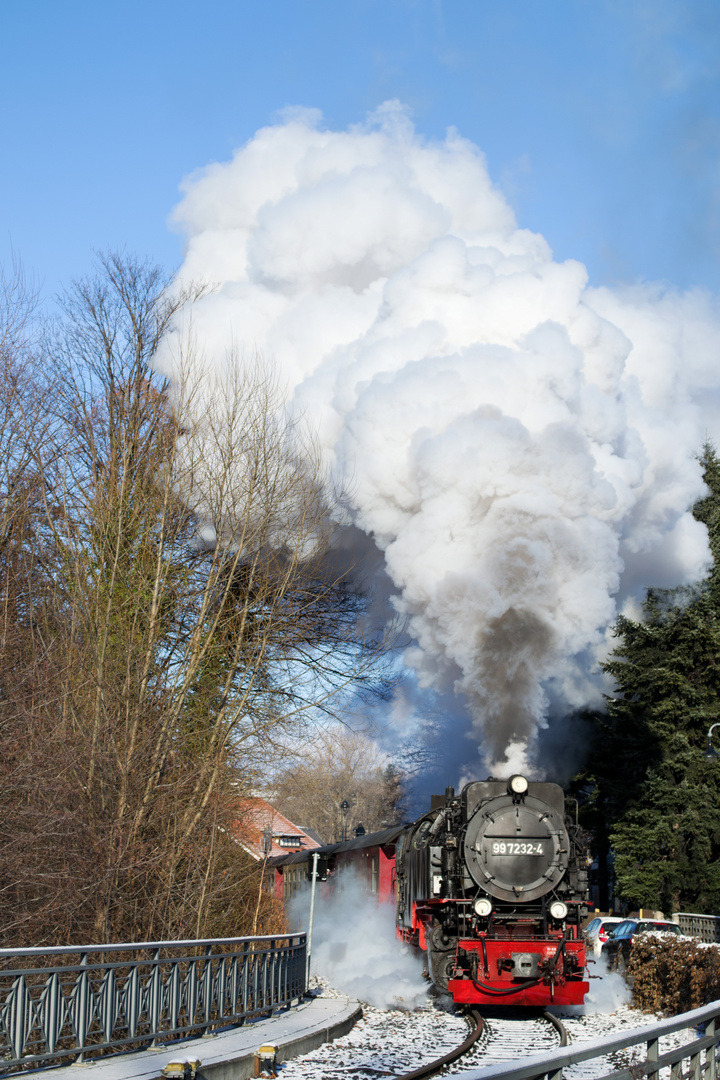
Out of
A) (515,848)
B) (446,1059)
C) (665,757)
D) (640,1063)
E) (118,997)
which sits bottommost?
(446,1059)

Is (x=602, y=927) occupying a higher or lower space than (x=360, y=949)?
higher

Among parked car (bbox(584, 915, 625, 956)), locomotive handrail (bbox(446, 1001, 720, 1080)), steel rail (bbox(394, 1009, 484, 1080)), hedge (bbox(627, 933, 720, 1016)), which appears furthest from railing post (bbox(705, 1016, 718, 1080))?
parked car (bbox(584, 915, 625, 956))

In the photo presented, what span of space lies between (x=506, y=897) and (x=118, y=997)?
5.12m

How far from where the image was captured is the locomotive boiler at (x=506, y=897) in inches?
428

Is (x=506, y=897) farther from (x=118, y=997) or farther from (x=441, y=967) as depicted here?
(x=118, y=997)

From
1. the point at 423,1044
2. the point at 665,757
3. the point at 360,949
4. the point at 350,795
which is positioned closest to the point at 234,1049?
the point at 423,1044

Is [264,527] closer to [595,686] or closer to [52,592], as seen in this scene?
[52,592]

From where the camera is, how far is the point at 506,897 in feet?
37.0

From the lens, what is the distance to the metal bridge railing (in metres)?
6.53

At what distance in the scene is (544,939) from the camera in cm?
1100

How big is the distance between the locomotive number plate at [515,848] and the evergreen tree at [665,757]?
1713 cm

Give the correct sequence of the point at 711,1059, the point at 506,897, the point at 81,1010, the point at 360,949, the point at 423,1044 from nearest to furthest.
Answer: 1. the point at 711,1059
2. the point at 81,1010
3. the point at 423,1044
4. the point at 506,897
5. the point at 360,949

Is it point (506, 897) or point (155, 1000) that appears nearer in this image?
point (155, 1000)

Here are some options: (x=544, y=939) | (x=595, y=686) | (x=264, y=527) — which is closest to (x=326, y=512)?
(x=264, y=527)
